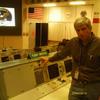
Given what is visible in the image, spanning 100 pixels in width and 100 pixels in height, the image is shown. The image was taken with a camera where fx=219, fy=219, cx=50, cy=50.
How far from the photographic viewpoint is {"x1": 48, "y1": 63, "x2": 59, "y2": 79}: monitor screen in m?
2.37

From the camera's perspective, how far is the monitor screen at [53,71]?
2369 millimetres

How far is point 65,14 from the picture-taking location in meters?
5.50

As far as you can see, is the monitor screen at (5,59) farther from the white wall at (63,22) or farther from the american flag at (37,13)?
the american flag at (37,13)

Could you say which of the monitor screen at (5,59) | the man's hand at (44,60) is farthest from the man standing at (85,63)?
the monitor screen at (5,59)

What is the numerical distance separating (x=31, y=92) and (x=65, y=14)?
12.3ft

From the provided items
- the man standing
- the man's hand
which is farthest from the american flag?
the man standing

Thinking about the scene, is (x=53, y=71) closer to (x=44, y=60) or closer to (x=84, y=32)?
(x=44, y=60)

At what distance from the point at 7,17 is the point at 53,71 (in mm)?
4479

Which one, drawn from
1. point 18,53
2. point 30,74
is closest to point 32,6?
point 18,53

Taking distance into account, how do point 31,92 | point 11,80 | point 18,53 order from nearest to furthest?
1. point 11,80
2. point 31,92
3. point 18,53

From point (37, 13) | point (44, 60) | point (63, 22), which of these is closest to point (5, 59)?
point (44, 60)

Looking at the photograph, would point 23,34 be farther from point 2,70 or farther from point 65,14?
point 2,70

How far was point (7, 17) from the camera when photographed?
654 centimetres

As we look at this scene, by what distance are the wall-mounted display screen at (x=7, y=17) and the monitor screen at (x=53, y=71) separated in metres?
4.30
